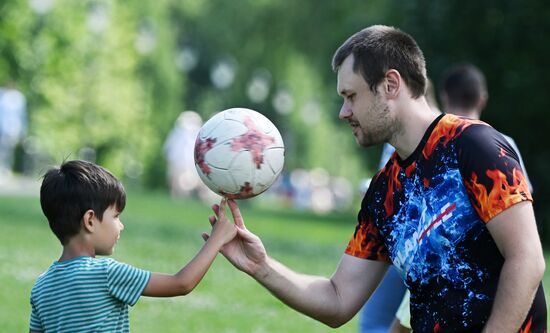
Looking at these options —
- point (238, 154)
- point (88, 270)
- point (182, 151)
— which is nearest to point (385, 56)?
point (238, 154)

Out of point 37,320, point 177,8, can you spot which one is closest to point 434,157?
point 37,320

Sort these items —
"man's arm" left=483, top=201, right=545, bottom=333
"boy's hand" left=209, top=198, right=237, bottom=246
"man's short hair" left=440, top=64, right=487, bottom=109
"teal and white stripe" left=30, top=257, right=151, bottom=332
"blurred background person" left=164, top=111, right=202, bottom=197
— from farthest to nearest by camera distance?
"blurred background person" left=164, top=111, right=202, bottom=197 → "man's short hair" left=440, top=64, right=487, bottom=109 → "boy's hand" left=209, top=198, right=237, bottom=246 → "teal and white stripe" left=30, top=257, right=151, bottom=332 → "man's arm" left=483, top=201, right=545, bottom=333

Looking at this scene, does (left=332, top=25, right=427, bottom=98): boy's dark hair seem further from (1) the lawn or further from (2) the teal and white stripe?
(1) the lawn

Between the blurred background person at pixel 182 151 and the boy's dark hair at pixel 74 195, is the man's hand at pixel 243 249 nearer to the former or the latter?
the boy's dark hair at pixel 74 195

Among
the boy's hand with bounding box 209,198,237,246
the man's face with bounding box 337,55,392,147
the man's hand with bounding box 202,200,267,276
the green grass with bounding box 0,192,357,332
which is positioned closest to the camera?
the man's face with bounding box 337,55,392,147

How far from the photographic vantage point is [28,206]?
59.3 feet

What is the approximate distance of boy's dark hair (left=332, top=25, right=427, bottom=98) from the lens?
4.30 meters

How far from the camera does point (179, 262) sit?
11797 millimetres

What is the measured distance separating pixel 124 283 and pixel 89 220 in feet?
1.10

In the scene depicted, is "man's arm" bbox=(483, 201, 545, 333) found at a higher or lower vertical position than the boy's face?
higher

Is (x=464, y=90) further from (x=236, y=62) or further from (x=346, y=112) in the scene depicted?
(x=236, y=62)

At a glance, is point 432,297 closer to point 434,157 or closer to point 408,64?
point 434,157

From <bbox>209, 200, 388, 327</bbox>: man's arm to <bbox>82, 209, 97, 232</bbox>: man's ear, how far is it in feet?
1.97

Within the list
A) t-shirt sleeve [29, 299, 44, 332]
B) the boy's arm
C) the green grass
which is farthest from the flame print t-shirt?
the green grass
